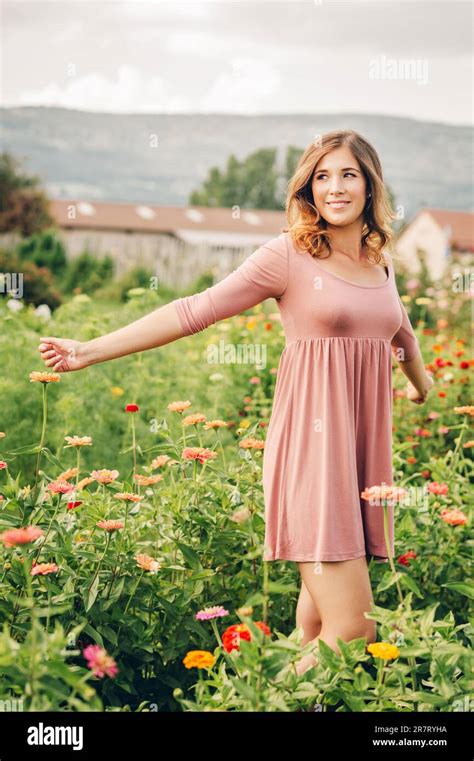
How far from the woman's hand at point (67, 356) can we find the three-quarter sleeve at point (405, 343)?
0.95m

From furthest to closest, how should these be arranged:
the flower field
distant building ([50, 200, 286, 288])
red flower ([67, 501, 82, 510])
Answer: distant building ([50, 200, 286, 288]) → red flower ([67, 501, 82, 510]) → the flower field

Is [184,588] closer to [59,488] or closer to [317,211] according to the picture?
[59,488]

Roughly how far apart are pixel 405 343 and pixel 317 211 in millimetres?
536

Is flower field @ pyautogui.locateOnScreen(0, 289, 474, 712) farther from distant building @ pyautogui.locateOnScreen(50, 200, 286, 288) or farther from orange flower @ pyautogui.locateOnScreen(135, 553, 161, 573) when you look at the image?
distant building @ pyautogui.locateOnScreen(50, 200, 286, 288)

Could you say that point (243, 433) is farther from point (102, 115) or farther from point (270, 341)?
point (102, 115)

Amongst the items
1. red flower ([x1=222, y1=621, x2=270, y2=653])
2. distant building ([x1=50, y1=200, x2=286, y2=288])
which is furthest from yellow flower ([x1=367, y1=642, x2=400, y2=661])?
distant building ([x1=50, y1=200, x2=286, y2=288])

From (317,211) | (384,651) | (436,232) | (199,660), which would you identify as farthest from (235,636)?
(436,232)

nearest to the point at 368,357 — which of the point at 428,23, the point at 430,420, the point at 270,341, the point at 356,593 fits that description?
the point at 356,593

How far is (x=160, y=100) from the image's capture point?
50594 millimetres

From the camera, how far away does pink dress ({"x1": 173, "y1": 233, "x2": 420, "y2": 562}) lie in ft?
7.30

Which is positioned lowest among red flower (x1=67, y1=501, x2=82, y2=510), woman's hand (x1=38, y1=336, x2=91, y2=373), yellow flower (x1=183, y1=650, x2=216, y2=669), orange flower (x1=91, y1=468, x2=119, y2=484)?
yellow flower (x1=183, y1=650, x2=216, y2=669)

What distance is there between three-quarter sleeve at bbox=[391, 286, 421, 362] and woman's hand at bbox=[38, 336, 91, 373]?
3.11ft

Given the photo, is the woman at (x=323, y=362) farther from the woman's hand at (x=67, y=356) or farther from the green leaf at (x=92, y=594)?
the green leaf at (x=92, y=594)

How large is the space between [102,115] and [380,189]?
54.9 meters
